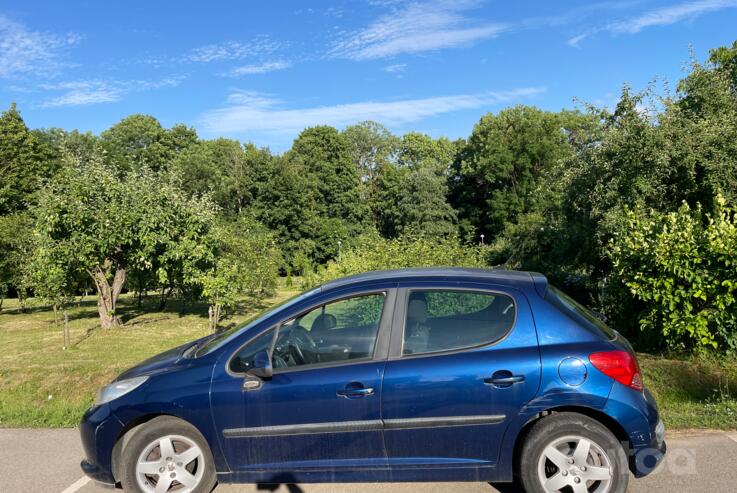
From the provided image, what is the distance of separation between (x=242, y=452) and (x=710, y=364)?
5784 millimetres

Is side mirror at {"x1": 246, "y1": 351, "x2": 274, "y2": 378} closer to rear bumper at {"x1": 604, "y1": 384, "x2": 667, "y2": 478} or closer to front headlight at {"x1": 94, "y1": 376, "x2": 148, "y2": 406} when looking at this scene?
front headlight at {"x1": 94, "y1": 376, "x2": 148, "y2": 406}

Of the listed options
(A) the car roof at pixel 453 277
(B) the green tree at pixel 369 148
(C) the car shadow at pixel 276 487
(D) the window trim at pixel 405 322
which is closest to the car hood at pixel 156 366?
(C) the car shadow at pixel 276 487

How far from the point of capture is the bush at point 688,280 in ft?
20.8

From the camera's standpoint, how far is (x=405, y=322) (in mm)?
3676

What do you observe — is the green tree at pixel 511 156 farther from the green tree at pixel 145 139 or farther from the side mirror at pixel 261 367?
the side mirror at pixel 261 367

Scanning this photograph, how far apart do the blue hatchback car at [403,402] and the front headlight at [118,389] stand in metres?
0.01

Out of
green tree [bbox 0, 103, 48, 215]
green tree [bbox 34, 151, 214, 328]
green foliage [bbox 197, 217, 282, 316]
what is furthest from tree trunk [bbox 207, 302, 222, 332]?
green tree [bbox 0, 103, 48, 215]

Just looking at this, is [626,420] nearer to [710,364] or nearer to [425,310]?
[425,310]

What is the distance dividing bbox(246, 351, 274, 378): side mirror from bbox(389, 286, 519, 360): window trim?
0.81 meters

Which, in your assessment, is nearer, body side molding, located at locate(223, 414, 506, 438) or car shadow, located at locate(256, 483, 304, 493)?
body side molding, located at locate(223, 414, 506, 438)

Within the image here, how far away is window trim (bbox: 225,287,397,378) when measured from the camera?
3.60 m

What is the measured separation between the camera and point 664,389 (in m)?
6.14

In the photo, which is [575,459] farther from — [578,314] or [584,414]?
[578,314]

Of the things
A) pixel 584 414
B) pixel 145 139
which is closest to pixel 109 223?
pixel 584 414
